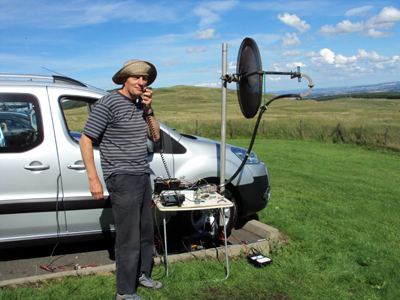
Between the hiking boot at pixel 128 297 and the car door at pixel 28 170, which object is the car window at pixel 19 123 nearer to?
the car door at pixel 28 170

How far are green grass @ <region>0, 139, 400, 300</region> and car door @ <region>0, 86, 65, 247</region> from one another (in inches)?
24.2

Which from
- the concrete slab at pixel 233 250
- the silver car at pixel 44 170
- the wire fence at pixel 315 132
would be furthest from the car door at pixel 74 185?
the wire fence at pixel 315 132

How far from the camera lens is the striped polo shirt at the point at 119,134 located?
2781mm

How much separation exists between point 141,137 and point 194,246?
5.42ft

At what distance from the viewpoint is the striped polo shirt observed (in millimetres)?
2781

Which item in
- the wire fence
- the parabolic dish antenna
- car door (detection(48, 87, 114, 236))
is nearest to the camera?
car door (detection(48, 87, 114, 236))

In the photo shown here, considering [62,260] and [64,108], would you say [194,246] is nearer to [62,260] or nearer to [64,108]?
[62,260]

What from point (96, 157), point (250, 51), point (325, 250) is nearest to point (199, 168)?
point (96, 157)

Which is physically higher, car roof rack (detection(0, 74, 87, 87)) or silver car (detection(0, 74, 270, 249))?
car roof rack (detection(0, 74, 87, 87))

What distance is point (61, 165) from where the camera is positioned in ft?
11.3

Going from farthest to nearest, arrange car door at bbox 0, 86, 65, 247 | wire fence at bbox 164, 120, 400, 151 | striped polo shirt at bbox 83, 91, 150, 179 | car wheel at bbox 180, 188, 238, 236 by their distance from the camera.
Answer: wire fence at bbox 164, 120, 400, 151, car wheel at bbox 180, 188, 238, 236, car door at bbox 0, 86, 65, 247, striped polo shirt at bbox 83, 91, 150, 179

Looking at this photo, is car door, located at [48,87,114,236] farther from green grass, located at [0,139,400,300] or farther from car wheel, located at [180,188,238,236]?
car wheel, located at [180,188,238,236]

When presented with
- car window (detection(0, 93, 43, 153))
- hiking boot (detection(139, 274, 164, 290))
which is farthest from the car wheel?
car window (detection(0, 93, 43, 153))

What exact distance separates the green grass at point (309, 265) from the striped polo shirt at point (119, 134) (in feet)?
3.83
